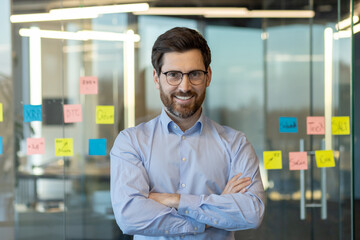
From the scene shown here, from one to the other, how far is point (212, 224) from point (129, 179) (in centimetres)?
33

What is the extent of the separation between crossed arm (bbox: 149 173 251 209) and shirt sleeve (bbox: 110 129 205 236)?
0.9 inches

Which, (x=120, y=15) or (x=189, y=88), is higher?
(x=120, y=15)

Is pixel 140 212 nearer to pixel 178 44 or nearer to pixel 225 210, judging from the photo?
pixel 225 210

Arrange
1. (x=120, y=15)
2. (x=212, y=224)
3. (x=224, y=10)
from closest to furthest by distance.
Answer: (x=212, y=224)
(x=120, y=15)
(x=224, y=10)

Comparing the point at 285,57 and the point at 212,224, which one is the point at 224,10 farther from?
the point at 212,224

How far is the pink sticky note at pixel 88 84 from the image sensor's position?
11.2ft

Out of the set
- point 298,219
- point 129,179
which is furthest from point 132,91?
point 129,179

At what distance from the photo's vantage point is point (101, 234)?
3.72 meters

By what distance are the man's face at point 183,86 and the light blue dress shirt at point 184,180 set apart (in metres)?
0.14

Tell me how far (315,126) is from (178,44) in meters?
2.04

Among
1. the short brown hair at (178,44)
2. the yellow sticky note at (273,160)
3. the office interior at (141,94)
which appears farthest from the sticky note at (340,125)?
the short brown hair at (178,44)

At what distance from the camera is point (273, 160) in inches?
134

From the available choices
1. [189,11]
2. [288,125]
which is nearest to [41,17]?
[189,11]

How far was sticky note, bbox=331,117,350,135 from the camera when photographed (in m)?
3.23
